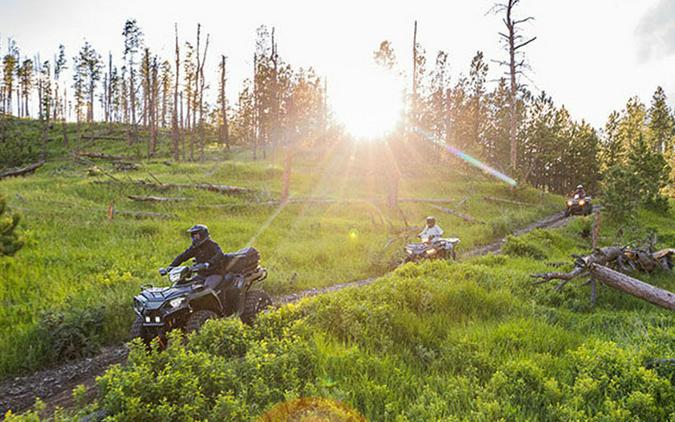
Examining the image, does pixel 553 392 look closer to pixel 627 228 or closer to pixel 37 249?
pixel 37 249

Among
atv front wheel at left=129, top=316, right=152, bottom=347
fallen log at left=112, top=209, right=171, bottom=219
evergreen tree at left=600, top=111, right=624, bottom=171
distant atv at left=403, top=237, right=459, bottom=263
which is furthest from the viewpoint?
evergreen tree at left=600, top=111, right=624, bottom=171

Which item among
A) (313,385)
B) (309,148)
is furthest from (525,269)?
(309,148)

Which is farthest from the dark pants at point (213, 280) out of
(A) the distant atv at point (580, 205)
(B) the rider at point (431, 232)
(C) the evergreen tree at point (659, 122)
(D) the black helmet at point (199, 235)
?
(C) the evergreen tree at point (659, 122)

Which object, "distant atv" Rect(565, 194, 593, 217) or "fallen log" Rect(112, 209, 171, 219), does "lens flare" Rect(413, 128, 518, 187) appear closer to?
"distant atv" Rect(565, 194, 593, 217)

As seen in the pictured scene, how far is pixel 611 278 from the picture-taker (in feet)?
29.0

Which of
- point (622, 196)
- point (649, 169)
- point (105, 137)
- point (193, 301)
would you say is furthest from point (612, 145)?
point (105, 137)

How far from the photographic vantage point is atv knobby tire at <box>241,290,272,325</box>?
8.12m

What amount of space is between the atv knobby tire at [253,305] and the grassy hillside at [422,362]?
3.53 feet

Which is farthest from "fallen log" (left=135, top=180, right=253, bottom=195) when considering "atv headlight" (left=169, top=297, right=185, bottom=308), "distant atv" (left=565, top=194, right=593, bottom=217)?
"distant atv" (left=565, top=194, right=593, bottom=217)

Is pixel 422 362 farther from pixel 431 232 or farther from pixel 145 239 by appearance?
pixel 145 239

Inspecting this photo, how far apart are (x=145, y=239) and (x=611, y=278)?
14.5m

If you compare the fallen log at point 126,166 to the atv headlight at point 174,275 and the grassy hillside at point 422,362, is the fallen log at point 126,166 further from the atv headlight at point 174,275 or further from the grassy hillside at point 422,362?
the grassy hillside at point 422,362

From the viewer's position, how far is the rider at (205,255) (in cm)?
766

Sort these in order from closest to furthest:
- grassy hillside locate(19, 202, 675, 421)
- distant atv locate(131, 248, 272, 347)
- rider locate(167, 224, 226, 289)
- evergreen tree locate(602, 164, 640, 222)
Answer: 1. grassy hillside locate(19, 202, 675, 421)
2. distant atv locate(131, 248, 272, 347)
3. rider locate(167, 224, 226, 289)
4. evergreen tree locate(602, 164, 640, 222)
